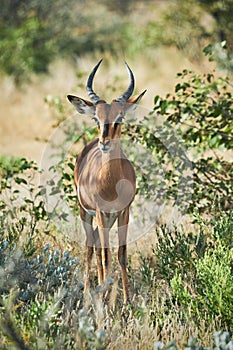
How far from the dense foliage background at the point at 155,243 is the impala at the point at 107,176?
0.26 metres

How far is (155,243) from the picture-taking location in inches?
243

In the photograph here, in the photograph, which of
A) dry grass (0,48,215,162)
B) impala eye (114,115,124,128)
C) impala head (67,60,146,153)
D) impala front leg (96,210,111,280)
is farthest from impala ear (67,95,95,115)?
dry grass (0,48,215,162)

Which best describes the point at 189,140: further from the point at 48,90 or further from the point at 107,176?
the point at 48,90

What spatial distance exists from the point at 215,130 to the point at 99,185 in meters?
2.11

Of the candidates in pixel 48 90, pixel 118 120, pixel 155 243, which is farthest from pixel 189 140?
pixel 48 90

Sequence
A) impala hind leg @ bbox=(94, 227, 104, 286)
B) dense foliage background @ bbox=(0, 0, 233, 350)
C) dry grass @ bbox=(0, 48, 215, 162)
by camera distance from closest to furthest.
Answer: dense foliage background @ bbox=(0, 0, 233, 350) < impala hind leg @ bbox=(94, 227, 104, 286) < dry grass @ bbox=(0, 48, 215, 162)

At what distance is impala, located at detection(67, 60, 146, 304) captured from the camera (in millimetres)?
4551

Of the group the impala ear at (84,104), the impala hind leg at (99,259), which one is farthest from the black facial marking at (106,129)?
the impala hind leg at (99,259)

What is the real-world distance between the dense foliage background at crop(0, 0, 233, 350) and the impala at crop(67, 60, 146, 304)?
0.86 ft

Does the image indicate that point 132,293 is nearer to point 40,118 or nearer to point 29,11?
A: point 40,118

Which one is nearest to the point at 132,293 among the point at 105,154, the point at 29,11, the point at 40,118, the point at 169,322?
the point at 169,322

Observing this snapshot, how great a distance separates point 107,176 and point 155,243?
1623 millimetres

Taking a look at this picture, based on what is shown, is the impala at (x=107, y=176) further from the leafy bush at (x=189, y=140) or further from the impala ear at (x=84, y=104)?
the leafy bush at (x=189, y=140)

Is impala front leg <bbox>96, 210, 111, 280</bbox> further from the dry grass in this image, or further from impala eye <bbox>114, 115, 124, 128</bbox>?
the dry grass
